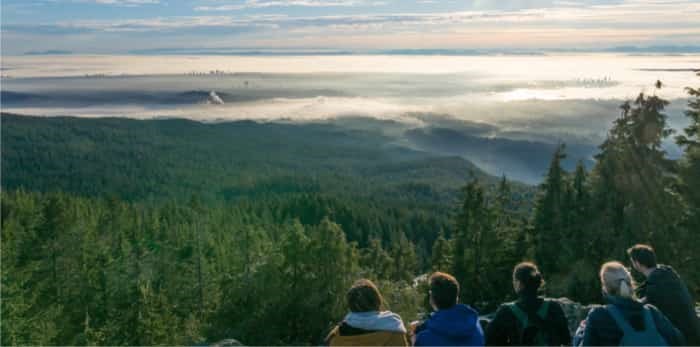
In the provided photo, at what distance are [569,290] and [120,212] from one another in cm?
5959

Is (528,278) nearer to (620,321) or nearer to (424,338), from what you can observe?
(620,321)

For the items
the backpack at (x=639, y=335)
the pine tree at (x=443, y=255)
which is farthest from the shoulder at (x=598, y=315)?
the pine tree at (x=443, y=255)

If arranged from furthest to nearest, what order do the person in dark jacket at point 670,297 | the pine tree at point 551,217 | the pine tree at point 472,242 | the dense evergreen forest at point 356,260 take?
the pine tree at point 472,242
the pine tree at point 551,217
the dense evergreen forest at point 356,260
the person in dark jacket at point 670,297

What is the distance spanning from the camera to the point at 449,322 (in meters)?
6.80

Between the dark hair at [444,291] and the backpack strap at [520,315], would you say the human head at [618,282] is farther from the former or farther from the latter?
the dark hair at [444,291]

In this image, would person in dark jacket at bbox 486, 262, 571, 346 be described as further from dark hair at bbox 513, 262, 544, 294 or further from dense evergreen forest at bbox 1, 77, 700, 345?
dense evergreen forest at bbox 1, 77, 700, 345

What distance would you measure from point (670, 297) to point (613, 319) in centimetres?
187

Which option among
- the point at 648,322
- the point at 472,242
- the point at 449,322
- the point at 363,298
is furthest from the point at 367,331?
the point at 472,242

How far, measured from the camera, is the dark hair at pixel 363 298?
271 inches

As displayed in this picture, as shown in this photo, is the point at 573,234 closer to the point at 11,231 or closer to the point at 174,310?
the point at 174,310

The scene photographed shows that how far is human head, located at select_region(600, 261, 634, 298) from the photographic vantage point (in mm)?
6527

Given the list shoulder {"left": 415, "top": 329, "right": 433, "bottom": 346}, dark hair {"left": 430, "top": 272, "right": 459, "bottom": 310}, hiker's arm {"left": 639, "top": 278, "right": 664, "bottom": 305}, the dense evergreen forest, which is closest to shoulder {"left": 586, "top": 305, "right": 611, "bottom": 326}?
dark hair {"left": 430, "top": 272, "right": 459, "bottom": 310}

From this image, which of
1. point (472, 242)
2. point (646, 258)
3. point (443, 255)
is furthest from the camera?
point (443, 255)

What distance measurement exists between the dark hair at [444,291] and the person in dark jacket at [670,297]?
302 centimetres
